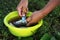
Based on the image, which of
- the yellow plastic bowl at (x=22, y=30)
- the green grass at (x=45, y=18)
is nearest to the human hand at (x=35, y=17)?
the yellow plastic bowl at (x=22, y=30)

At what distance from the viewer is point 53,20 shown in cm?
251

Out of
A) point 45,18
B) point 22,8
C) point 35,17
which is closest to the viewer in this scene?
point 35,17

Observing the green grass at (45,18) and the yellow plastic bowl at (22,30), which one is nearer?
the yellow plastic bowl at (22,30)

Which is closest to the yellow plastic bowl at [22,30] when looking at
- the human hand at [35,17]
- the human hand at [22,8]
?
the human hand at [35,17]

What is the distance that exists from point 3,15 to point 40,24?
1.64 ft

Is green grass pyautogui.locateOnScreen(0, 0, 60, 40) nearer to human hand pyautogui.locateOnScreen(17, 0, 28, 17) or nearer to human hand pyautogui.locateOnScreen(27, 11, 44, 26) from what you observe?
human hand pyautogui.locateOnScreen(27, 11, 44, 26)

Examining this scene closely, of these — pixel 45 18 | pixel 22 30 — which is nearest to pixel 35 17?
pixel 22 30

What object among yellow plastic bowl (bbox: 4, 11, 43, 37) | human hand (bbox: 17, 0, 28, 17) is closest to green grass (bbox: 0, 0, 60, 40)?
yellow plastic bowl (bbox: 4, 11, 43, 37)

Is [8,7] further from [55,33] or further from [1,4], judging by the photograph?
[55,33]

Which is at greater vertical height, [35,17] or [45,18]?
[35,17]

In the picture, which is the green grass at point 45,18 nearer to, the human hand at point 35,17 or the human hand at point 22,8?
the human hand at point 35,17

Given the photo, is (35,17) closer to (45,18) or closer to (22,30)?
(22,30)

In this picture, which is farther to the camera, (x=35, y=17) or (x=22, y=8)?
(x=22, y=8)

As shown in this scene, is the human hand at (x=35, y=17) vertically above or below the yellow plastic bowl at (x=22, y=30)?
above
